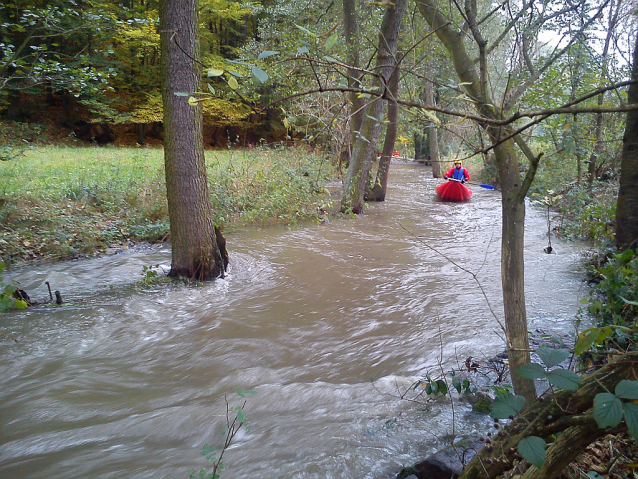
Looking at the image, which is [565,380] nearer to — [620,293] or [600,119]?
[620,293]

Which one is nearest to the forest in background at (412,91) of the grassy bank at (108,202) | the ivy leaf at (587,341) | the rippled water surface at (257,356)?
the ivy leaf at (587,341)

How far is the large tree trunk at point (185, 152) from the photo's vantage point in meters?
5.80

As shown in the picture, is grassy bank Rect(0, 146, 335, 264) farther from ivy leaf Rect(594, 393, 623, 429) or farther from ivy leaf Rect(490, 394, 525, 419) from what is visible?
ivy leaf Rect(594, 393, 623, 429)

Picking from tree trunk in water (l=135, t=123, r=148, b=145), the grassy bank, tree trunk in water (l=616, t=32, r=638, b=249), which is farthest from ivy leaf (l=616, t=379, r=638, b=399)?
tree trunk in water (l=135, t=123, r=148, b=145)

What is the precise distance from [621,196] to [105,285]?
6.74m

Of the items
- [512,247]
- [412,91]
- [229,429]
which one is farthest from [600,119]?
[229,429]

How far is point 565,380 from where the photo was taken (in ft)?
5.64

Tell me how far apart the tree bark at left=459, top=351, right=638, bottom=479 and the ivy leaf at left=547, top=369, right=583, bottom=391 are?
0.10 m

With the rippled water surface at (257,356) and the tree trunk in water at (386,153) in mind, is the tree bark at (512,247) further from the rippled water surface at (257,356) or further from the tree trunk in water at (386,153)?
the tree trunk in water at (386,153)

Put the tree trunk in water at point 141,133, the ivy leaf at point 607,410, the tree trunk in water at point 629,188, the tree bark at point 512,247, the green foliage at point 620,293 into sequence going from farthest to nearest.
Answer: the tree trunk in water at point 141,133 → the tree trunk in water at point 629,188 → the green foliage at point 620,293 → the tree bark at point 512,247 → the ivy leaf at point 607,410

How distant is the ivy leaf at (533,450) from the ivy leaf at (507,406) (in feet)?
0.38

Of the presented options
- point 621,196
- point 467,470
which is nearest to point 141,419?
point 467,470

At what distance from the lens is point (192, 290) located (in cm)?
629

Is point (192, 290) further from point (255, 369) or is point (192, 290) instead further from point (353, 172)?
point (353, 172)
